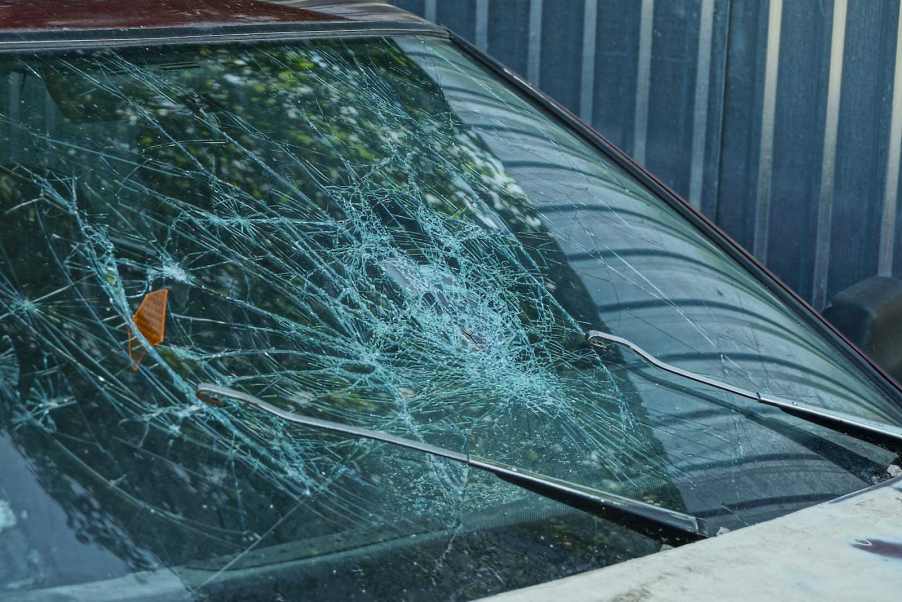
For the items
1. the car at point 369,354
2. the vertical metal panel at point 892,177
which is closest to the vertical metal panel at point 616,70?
the vertical metal panel at point 892,177

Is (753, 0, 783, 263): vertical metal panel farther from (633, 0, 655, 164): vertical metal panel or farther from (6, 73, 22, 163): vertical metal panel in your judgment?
(6, 73, 22, 163): vertical metal panel

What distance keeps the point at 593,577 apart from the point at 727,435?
43 centimetres

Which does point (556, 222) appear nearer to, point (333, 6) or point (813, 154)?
point (333, 6)

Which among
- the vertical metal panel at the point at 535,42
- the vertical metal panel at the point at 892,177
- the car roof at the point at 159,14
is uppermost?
the car roof at the point at 159,14

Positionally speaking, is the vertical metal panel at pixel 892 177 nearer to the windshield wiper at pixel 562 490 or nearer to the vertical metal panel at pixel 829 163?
the vertical metal panel at pixel 829 163

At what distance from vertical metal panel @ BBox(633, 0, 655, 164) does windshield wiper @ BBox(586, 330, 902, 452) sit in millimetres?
2697

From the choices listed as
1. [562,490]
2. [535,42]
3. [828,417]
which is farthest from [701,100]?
[562,490]

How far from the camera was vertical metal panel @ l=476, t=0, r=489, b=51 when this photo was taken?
4090mm

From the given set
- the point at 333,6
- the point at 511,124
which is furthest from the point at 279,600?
the point at 333,6

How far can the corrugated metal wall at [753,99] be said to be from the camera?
3896mm

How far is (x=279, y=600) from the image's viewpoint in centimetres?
107

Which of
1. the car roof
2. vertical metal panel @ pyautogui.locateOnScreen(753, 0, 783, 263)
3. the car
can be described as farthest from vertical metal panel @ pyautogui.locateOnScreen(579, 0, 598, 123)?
the car

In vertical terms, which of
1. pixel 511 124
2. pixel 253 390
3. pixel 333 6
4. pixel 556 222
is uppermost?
pixel 333 6

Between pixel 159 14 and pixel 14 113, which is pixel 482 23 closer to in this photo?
pixel 159 14
